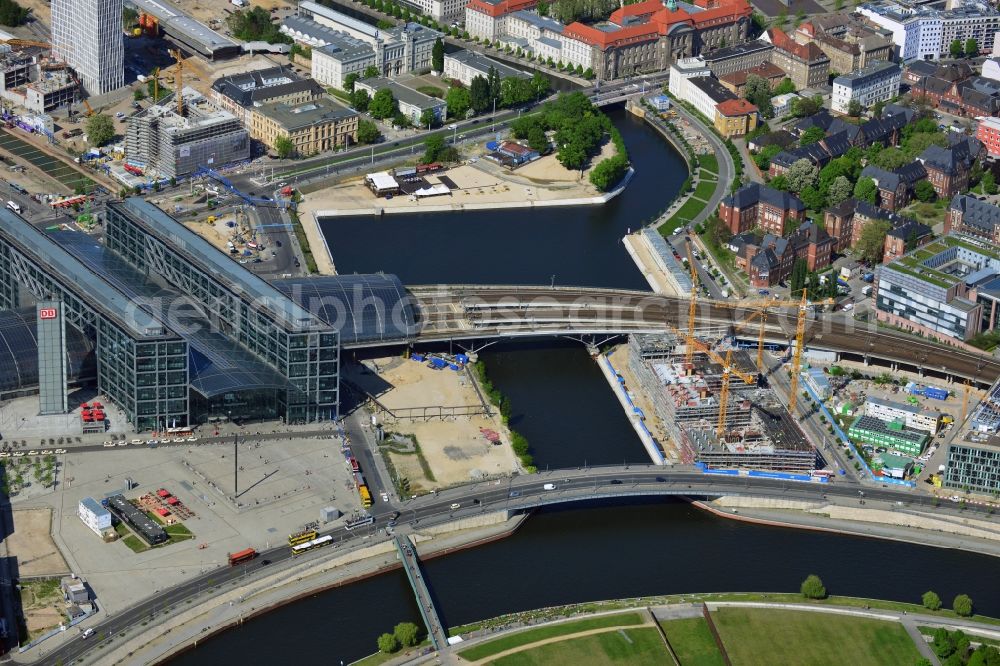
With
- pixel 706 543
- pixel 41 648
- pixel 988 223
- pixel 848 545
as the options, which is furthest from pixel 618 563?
pixel 988 223

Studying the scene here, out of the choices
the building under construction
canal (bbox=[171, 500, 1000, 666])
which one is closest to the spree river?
canal (bbox=[171, 500, 1000, 666])

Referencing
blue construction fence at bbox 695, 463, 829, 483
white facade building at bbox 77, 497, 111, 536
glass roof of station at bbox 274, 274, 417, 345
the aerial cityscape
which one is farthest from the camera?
glass roof of station at bbox 274, 274, 417, 345

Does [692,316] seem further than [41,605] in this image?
Yes

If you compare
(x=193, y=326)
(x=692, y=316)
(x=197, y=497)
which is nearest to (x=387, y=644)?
(x=197, y=497)

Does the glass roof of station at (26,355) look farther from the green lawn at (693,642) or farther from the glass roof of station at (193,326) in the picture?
the green lawn at (693,642)

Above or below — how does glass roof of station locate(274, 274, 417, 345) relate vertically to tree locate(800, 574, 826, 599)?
above

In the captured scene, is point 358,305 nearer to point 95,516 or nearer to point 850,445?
point 95,516

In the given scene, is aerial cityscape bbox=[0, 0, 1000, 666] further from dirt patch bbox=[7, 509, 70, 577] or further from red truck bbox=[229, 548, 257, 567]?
red truck bbox=[229, 548, 257, 567]
